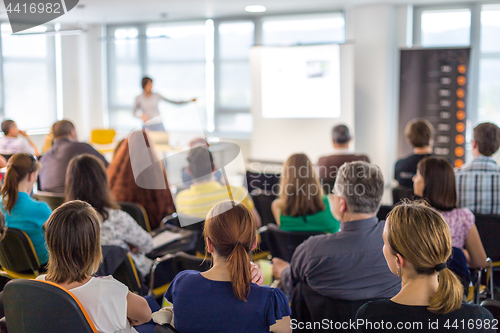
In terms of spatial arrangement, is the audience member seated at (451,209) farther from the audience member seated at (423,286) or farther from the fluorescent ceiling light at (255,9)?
the fluorescent ceiling light at (255,9)

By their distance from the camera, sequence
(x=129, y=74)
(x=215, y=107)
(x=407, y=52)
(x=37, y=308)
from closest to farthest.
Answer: (x=37, y=308)
(x=407, y=52)
(x=215, y=107)
(x=129, y=74)

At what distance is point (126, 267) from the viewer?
7.41ft

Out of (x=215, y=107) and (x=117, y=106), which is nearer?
(x=215, y=107)

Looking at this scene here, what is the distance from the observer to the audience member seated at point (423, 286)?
50.9 inches

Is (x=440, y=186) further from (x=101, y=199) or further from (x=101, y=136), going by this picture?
(x=101, y=136)

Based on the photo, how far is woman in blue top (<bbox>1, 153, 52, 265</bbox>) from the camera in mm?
2439

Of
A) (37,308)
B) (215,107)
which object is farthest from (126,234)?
(215,107)

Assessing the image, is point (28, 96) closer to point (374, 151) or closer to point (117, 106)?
point (117, 106)

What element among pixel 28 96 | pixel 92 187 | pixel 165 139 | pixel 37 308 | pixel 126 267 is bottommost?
pixel 126 267

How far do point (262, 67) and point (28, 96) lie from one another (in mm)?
4759

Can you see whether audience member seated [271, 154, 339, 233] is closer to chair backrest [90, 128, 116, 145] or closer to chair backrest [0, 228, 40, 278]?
chair backrest [0, 228, 40, 278]

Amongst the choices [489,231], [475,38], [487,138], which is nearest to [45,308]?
[489,231]

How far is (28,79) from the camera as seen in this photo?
8.81 metres

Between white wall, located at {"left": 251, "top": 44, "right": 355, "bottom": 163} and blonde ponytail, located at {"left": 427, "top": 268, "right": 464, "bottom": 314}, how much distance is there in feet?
17.6
